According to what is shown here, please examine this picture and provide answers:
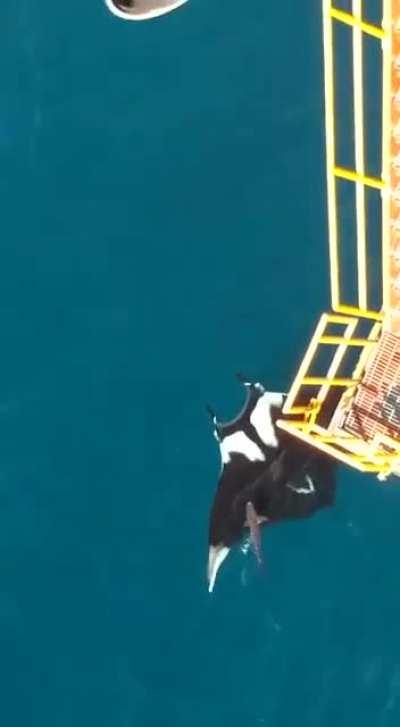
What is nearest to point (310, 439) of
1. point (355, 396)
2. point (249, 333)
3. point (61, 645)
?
point (355, 396)

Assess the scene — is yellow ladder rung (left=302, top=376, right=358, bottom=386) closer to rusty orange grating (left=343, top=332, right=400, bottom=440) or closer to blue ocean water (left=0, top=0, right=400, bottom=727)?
rusty orange grating (left=343, top=332, right=400, bottom=440)

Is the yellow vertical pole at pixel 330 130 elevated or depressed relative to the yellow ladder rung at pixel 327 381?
elevated

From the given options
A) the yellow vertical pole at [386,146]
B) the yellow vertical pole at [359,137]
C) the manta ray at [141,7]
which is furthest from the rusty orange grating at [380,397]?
the manta ray at [141,7]

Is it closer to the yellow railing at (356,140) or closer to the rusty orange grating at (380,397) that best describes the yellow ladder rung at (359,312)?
the yellow railing at (356,140)

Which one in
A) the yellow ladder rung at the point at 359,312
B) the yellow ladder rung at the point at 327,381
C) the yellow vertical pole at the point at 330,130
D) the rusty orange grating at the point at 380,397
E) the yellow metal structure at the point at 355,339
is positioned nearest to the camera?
the yellow vertical pole at the point at 330,130

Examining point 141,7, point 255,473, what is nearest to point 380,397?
point 255,473

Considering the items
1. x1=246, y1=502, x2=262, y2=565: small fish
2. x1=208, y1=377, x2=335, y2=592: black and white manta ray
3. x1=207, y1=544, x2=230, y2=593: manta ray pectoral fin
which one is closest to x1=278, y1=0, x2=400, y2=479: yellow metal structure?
x1=208, y1=377, x2=335, y2=592: black and white manta ray
